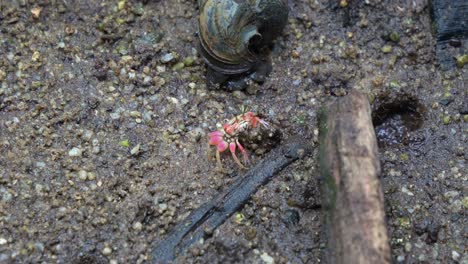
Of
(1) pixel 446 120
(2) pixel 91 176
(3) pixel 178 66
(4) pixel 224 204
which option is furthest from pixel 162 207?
(1) pixel 446 120

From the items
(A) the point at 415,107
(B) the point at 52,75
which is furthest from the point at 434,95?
(B) the point at 52,75

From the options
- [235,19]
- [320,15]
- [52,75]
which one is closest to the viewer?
[235,19]

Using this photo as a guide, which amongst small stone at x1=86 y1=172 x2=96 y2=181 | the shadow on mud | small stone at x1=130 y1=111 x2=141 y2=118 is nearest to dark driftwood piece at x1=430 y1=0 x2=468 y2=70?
the shadow on mud

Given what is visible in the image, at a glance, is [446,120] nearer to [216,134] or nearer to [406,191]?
[406,191]

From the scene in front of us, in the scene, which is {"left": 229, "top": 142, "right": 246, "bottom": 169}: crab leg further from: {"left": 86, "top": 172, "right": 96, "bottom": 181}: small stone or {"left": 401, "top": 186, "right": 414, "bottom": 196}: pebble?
{"left": 401, "top": 186, "right": 414, "bottom": 196}: pebble

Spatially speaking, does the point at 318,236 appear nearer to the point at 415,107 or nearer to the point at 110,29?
the point at 415,107

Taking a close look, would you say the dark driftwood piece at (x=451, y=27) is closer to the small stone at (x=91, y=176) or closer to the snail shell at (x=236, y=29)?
the snail shell at (x=236, y=29)
